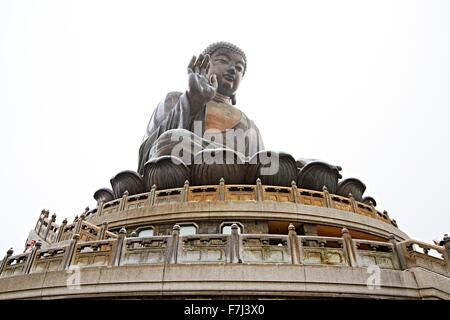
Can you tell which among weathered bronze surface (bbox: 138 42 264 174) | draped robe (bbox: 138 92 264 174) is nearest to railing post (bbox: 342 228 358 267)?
weathered bronze surface (bbox: 138 42 264 174)

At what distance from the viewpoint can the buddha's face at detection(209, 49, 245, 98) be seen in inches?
811

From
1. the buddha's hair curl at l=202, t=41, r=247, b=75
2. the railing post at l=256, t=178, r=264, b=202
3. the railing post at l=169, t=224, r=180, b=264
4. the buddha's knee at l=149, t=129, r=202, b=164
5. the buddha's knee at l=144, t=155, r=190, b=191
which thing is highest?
the buddha's hair curl at l=202, t=41, r=247, b=75

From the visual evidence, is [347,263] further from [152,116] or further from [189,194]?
[152,116]

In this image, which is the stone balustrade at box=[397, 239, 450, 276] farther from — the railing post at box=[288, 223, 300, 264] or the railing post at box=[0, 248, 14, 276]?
the railing post at box=[0, 248, 14, 276]

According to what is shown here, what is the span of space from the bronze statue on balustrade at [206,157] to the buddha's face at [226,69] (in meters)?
1.97

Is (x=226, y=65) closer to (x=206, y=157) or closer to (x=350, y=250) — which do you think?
(x=206, y=157)

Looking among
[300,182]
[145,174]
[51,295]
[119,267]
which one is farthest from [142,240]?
[300,182]

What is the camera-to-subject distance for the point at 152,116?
63.1 ft

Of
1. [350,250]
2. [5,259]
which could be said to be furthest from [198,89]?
[350,250]

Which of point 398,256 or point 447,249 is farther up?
point 447,249

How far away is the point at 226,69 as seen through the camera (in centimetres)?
2080

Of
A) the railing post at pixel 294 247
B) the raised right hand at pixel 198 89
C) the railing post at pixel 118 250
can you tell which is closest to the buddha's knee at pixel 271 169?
the raised right hand at pixel 198 89

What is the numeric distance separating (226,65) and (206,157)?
1031cm
